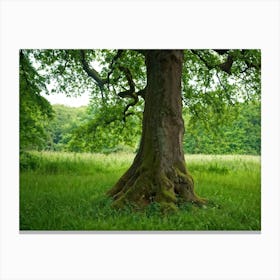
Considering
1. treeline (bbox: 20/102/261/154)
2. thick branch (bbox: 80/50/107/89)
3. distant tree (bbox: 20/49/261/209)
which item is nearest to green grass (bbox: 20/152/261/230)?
treeline (bbox: 20/102/261/154)

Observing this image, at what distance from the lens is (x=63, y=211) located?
7551 mm

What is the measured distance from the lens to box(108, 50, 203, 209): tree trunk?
25.0 ft

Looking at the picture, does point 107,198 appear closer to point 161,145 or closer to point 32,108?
point 161,145

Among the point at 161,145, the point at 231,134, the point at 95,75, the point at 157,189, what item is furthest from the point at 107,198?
the point at 231,134

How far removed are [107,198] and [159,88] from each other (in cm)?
217

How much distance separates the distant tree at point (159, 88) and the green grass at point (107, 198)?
27 cm

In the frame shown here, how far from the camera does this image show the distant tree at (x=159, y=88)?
7730 millimetres

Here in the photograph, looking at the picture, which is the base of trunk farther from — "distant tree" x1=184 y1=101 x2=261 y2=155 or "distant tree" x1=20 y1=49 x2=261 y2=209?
"distant tree" x1=184 y1=101 x2=261 y2=155

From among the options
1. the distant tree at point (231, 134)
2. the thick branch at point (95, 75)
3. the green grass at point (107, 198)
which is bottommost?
the green grass at point (107, 198)

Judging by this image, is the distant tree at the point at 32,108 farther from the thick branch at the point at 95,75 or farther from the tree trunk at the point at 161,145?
the tree trunk at the point at 161,145

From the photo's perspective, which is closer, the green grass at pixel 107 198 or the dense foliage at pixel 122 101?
the green grass at pixel 107 198

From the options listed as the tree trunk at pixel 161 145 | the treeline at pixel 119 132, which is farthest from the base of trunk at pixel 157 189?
the treeline at pixel 119 132
